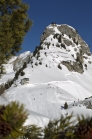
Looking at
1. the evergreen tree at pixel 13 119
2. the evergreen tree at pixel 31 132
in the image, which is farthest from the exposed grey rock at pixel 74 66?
the evergreen tree at pixel 13 119

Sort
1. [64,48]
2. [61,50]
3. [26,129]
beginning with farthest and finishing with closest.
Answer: [64,48] < [61,50] < [26,129]

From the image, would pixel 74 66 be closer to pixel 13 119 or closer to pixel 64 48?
pixel 64 48

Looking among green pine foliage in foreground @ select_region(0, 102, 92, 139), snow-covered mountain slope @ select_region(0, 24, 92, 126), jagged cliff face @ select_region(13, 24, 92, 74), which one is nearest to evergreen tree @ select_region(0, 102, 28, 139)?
green pine foliage in foreground @ select_region(0, 102, 92, 139)

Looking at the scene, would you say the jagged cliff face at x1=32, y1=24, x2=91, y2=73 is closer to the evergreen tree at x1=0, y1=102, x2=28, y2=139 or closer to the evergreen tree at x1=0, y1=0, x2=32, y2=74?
the evergreen tree at x1=0, y1=0, x2=32, y2=74

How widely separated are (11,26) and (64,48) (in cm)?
6113

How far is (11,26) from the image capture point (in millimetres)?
10586

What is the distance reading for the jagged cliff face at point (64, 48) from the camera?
209 feet

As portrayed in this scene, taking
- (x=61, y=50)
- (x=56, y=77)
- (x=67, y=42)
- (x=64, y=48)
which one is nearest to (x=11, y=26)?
(x=56, y=77)

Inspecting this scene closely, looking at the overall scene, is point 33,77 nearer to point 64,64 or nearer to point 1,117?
point 64,64

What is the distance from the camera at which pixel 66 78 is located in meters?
54.2

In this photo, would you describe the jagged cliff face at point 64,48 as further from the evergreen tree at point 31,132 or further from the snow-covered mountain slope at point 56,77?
the evergreen tree at point 31,132

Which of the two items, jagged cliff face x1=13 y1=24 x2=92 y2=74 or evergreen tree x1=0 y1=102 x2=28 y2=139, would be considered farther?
jagged cliff face x1=13 y1=24 x2=92 y2=74

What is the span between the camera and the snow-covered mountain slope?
31.4 m

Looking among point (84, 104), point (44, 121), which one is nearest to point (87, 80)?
point (84, 104)
